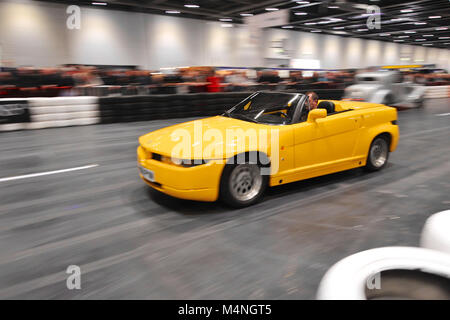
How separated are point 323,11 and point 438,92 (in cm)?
973

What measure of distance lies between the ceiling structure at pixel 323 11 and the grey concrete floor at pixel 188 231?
17.8 metres

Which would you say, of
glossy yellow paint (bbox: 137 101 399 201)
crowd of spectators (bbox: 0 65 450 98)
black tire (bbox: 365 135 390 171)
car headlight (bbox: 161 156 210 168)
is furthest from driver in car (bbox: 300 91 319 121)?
crowd of spectators (bbox: 0 65 450 98)

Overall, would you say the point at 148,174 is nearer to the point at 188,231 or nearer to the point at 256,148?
the point at 188,231

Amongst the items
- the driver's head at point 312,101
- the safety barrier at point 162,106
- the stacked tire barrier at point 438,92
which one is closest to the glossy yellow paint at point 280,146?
the driver's head at point 312,101

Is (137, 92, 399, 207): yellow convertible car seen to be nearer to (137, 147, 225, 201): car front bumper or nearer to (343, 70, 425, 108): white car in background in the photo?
(137, 147, 225, 201): car front bumper

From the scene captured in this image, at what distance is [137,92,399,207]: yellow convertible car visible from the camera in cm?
351

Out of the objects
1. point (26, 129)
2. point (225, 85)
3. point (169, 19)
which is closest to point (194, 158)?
point (26, 129)

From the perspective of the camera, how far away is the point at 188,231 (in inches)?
128

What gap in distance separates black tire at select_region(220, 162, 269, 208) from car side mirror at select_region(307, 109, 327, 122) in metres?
0.95

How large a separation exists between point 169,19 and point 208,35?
3.42 meters

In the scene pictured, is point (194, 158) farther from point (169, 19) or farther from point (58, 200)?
point (169, 19)

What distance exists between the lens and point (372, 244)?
9.97 ft

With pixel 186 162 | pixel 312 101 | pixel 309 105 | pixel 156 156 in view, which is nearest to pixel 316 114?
pixel 309 105

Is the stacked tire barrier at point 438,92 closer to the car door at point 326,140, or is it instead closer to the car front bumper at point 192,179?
the car door at point 326,140
